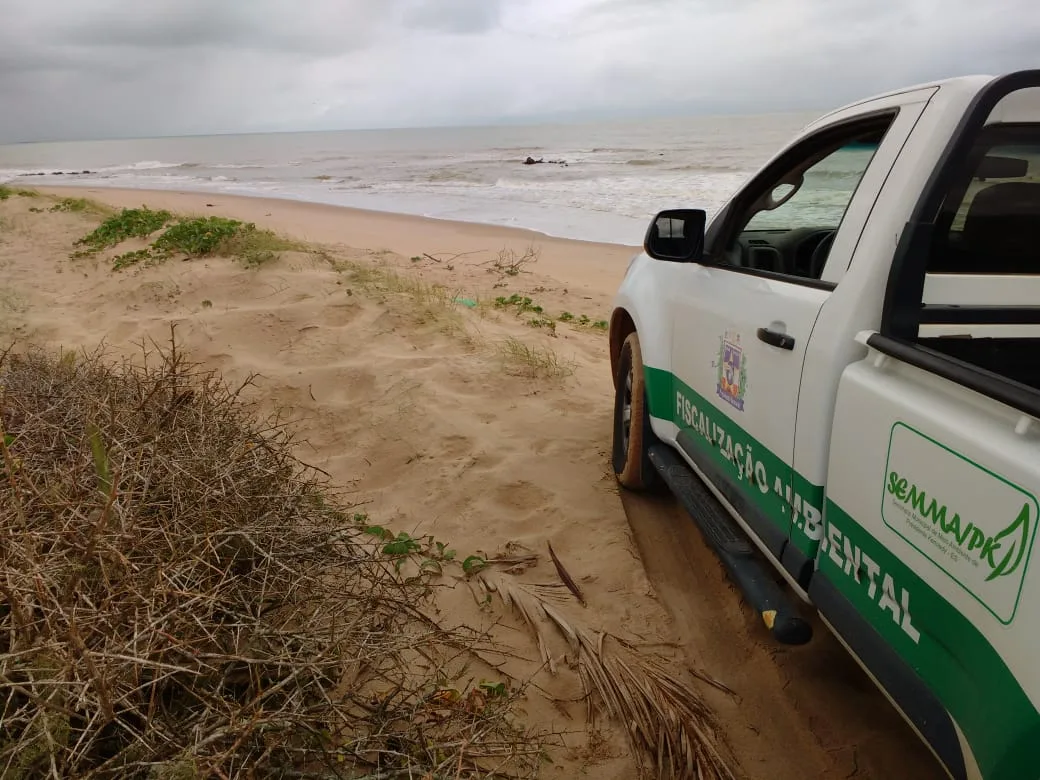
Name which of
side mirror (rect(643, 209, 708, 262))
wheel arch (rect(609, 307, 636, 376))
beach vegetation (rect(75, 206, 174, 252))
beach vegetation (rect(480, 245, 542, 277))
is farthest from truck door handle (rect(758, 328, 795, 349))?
beach vegetation (rect(75, 206, 174, 252))

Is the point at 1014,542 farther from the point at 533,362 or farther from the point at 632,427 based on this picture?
the point at 533,362

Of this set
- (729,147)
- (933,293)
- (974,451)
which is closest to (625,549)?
(933,293)

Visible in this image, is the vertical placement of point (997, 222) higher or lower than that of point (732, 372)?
higher

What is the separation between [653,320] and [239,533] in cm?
220

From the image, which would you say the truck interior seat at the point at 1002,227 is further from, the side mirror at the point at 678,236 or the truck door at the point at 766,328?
the side mirror at the point at 678,236

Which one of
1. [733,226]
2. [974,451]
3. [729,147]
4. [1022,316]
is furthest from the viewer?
[729,147]

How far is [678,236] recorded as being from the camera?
10.3 ft

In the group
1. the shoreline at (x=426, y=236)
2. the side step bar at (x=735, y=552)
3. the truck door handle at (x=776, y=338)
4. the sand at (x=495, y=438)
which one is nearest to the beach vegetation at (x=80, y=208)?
the shoreline at (x=426, y=236)

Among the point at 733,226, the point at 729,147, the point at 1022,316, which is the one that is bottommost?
the point at 1022,316

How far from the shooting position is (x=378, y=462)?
4320mm

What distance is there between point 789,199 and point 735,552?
1634mm

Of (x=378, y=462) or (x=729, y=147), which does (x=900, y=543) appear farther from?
(x=729, y=147)

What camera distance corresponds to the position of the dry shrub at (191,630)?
1567mm

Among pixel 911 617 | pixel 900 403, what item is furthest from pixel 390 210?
pixel 911 617
